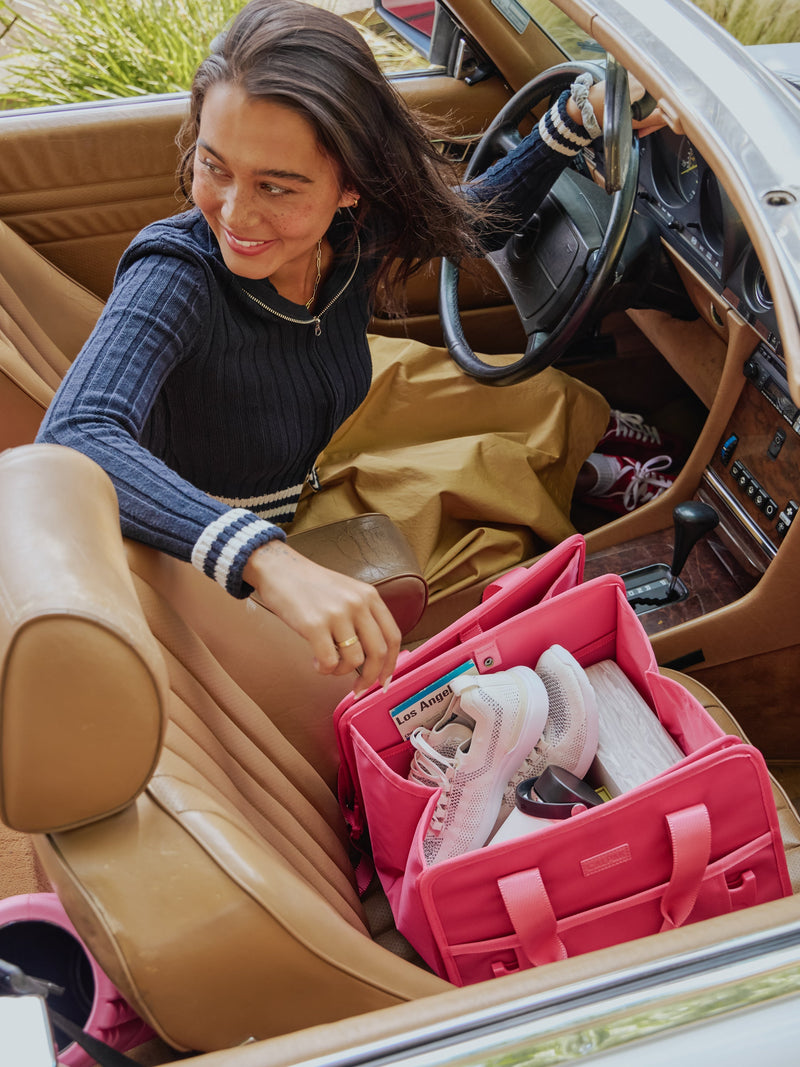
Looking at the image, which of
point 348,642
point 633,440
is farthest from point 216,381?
point 633,440

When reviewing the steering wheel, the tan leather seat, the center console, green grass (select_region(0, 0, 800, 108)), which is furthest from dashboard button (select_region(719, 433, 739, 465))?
green grass (select_region(0, 0, 800, 108))

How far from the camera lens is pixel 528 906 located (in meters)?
0.86

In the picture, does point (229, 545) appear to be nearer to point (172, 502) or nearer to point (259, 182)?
point (172, 502)

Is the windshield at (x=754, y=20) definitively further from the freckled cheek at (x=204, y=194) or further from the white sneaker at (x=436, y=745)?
the white sneaker at (x=436, y=745)

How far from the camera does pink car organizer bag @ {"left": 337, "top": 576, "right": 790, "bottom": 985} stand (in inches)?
33.6

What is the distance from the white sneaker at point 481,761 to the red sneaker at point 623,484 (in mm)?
922

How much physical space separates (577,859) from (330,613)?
1.19 feet

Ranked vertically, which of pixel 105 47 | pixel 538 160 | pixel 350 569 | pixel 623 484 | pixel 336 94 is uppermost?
pixel 336 94

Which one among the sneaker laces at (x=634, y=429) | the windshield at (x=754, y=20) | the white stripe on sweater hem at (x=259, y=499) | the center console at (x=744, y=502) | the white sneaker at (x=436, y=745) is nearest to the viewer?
the white sneaker at (x=436, y=745)

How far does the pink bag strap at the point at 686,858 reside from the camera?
87 cm

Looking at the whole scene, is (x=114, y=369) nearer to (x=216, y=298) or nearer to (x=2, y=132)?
(x=216, y=298)

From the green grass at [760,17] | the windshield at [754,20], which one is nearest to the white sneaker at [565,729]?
the windshield at [754,20]

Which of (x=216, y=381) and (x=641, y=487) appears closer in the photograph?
(x=216, y=381)

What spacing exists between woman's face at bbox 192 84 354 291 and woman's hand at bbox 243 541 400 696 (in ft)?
1.25
